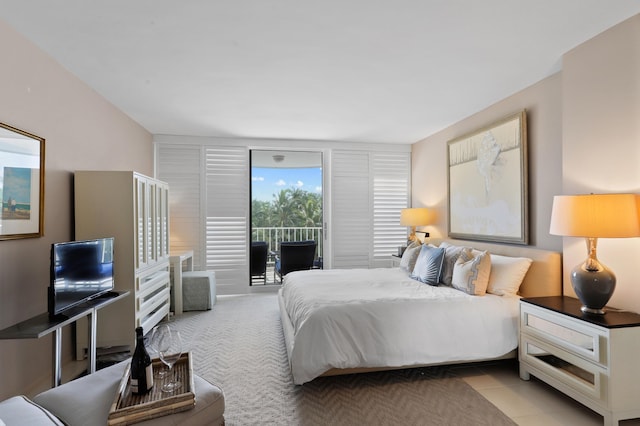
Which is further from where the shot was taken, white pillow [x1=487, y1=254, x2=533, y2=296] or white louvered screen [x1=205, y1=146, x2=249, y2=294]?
white louvered screen [x1=205, y1=146, x2=249, y2=294]

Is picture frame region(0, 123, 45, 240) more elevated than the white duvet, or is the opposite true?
picture frame region(0, 123, 45, 240)

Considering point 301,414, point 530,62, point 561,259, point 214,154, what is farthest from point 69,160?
point 561,259

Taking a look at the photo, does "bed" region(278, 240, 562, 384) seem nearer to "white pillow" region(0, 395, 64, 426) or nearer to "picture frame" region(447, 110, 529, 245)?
"picture frame" region(447, 110, 529, 245)

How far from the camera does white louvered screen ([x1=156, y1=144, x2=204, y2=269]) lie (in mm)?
5305

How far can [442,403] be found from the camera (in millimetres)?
2357

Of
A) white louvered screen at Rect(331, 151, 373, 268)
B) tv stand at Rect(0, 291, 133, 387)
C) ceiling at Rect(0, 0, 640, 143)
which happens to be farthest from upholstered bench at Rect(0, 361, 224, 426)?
white louvered screen at Rect(331, 151, 373, 268)

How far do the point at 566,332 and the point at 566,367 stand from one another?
265mm

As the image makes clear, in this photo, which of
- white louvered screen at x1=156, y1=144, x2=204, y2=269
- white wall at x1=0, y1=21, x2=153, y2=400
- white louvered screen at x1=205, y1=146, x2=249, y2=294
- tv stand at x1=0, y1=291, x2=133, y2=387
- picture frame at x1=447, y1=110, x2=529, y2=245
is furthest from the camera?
white louvered screen at x1=205, y1=146, x2=249, y2=294

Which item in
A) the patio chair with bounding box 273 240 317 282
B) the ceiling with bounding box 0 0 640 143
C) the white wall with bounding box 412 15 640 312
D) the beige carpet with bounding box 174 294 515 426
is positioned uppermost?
the ceiling with bounding box 0 0 640 143

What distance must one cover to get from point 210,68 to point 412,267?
9.83 feet

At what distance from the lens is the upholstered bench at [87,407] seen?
141cm

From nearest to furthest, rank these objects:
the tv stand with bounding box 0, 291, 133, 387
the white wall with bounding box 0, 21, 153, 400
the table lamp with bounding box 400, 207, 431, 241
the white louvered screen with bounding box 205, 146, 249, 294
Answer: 1. the tv stand with bounding box 0, 291, 133, 387
2. the white wall with bounding box 0, 21, 153, 400
3. the table lamp with bounding box 400, 207, 431, 241
4. the white louvered screen with bounding box 205, 146, 249, 294

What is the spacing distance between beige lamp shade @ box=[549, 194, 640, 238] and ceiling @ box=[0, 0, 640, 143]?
120 centimetres

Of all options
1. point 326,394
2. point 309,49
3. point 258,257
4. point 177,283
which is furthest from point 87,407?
point 258,257
